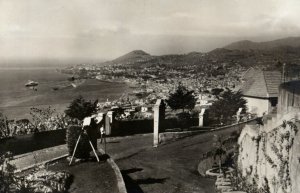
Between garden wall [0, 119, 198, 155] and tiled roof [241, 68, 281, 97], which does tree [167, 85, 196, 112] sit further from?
tiled roof [241, 68, 281, 97]

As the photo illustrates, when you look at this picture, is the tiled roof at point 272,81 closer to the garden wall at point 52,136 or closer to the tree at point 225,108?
the tree at point 225,108

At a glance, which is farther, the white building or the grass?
the white building

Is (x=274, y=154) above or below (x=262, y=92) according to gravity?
above

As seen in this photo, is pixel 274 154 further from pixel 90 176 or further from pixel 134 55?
pixel 134 55

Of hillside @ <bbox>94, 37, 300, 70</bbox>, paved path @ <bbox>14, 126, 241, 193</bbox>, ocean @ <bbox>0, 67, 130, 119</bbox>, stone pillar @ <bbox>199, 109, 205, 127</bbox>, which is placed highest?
hillside @ <bbox>94, 37, 300, 70</bbox>

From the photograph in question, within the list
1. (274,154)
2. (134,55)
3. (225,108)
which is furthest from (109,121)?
(134,55)

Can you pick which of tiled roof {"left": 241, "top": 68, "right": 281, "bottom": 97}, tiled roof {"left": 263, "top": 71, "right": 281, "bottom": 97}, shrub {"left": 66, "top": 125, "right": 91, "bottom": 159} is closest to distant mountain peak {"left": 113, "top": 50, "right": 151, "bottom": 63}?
tiled roof {"left": 241, "top": 68, "right": 281, "bottom": 97}

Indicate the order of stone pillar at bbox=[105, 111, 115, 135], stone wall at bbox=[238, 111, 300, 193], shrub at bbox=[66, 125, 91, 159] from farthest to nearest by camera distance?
1. stone pillar at bbox=[105, 111, 115, 135]
2. shrub at bbox=[66, 125, 91, 159]
3. stone wall at bbox=[238, 111, 300, 193]

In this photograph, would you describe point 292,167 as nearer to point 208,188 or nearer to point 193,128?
point 208,188
